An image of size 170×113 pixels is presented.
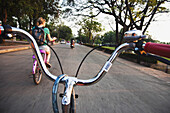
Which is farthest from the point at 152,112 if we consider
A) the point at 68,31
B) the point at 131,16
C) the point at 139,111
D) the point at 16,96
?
the point at 68,31

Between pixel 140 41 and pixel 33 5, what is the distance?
68.8 feet

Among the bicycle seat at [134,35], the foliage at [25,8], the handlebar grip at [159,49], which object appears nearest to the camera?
the handlebar grip at [159,49]

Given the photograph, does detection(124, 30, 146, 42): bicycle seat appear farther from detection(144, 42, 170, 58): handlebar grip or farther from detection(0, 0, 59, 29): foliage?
detection(0, 0, 59, 29): foliage

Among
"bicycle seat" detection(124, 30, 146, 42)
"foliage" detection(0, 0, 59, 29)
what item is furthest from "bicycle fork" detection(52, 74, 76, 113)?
"foliage" detection(0, 0, 59, 29)

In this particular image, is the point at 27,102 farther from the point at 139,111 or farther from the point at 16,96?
the point at 139,111

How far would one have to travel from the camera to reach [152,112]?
261cm

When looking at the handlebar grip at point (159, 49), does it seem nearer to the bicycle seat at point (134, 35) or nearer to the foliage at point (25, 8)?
the bicycle seat at point (134, 35)

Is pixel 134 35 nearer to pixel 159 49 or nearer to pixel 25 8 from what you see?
pixel 159 49

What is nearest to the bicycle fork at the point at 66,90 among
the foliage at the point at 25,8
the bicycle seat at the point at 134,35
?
the bicycle seat at the point at 134,35

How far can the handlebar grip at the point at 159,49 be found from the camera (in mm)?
839

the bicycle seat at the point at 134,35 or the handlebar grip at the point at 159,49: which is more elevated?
the bicycle seat at the point at 134,35

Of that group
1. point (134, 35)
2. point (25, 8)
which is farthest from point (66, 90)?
point (25, 8)

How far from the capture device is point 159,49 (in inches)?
35.1

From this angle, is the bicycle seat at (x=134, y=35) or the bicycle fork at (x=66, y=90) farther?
the bicycle seat at (x=134, y=35)
